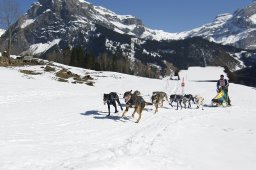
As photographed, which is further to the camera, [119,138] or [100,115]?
[100,115]

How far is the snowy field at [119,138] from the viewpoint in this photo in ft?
41.0

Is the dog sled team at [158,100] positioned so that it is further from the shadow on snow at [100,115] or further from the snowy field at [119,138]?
the snowy field at [119,138]

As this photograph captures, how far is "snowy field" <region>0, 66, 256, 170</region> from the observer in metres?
12.5

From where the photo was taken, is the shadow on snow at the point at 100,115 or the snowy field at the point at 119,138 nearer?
the snowy field at the point at 119,138

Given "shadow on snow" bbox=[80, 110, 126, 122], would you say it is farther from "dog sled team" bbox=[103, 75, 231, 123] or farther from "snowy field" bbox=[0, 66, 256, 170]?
"dog sled team" bbox=[103, 75, 231, 123]

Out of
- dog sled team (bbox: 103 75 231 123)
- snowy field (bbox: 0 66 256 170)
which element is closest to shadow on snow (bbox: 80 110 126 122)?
snowy field (bbox: 0 66 256 170)

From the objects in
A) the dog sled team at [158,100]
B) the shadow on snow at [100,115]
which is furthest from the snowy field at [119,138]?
the dog sled team at [158,100]

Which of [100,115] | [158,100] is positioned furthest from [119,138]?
[158,100]

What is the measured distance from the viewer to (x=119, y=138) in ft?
53.5

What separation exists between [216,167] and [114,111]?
11.9m

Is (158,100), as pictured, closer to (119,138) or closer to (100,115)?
(100,115)

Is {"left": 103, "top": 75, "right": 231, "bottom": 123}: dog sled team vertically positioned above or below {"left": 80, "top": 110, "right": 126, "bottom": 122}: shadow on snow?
above

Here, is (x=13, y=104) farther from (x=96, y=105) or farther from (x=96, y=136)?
(x=96, y=136)

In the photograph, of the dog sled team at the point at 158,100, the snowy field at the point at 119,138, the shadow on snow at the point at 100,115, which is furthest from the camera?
the shadow on snow at the point at 100,115
